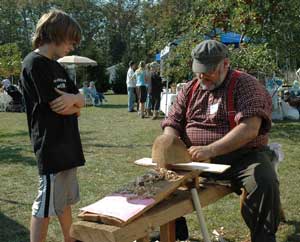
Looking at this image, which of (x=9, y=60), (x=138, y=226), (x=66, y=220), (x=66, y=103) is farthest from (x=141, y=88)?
(x=138, y=226)

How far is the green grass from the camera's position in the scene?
3.78 metres

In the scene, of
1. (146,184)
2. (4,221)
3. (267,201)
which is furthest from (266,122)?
(4,221)

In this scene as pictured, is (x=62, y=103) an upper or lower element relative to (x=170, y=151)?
upper

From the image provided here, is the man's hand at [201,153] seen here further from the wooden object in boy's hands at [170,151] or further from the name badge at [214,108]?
the name badge at [214,108]

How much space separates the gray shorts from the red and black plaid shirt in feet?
2.90

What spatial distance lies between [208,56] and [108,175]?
2.91m

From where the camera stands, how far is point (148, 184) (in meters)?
2.64

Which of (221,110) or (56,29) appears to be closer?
(56,29)

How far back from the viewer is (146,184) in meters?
2.64

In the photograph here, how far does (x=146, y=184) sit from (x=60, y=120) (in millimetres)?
619

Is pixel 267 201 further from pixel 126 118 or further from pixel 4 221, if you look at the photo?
pixel 126 118

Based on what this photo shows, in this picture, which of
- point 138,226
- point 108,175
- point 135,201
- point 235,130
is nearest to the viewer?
point 138,226

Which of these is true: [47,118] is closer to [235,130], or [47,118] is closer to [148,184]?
[148,184]

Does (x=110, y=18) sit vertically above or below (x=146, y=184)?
above
